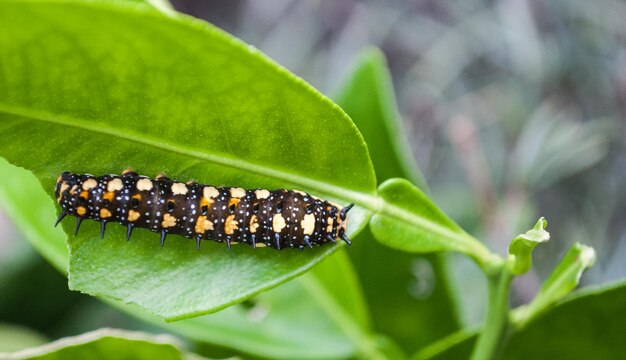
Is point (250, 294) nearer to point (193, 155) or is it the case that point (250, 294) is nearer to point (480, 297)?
point (193, 155)

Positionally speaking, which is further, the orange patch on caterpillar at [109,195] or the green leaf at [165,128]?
the orange patch on caterpillar at [109,195]

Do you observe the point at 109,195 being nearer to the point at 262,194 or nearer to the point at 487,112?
the point at 262,194

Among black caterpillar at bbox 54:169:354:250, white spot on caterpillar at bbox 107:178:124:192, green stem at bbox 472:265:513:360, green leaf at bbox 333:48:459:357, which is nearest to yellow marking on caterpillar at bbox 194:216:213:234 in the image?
black caterpillar at bbox 54:169:354:250

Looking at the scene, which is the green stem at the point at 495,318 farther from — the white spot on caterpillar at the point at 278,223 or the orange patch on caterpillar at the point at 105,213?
the orange patch on caterpillar at the point at 105,213

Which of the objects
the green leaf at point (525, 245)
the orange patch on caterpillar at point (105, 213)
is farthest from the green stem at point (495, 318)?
the orange patch on caterpillar at point (105, 213)

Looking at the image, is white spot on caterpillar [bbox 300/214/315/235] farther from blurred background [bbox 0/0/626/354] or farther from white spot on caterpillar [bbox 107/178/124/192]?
blurred background [bbox 0/0/626/354]

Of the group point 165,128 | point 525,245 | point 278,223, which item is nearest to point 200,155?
point 165,128
